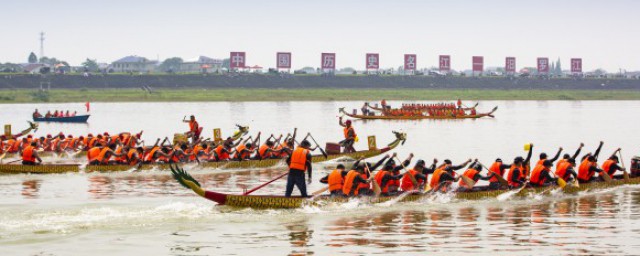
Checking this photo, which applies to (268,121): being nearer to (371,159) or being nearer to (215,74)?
(371,159)

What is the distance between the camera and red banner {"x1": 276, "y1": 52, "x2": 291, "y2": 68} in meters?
155

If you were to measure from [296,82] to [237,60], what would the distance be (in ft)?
44.5

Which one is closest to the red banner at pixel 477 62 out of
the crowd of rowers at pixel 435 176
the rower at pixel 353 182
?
the crowd of rowers at pixel 435 176

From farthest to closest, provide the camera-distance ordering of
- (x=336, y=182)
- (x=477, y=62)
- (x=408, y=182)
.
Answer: (x=477, y=62)
(x=408, y=182)
(x=336, y=182)

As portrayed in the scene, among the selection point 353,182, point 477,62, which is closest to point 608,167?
point 353,182

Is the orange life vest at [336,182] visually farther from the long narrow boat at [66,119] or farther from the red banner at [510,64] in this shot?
the red banner at [510,64]

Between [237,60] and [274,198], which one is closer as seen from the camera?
[274,198]

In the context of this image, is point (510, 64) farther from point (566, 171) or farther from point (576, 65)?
point (566, 171)

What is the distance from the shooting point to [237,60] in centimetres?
15362

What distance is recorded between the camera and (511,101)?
136 m

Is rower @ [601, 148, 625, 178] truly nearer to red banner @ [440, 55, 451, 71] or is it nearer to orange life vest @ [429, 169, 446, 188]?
orange life vest @ [429, 169, 446, 188]

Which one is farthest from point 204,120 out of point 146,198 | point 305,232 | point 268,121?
point 305,232

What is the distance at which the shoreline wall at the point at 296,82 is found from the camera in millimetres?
130000

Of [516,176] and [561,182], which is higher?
[516,176]
